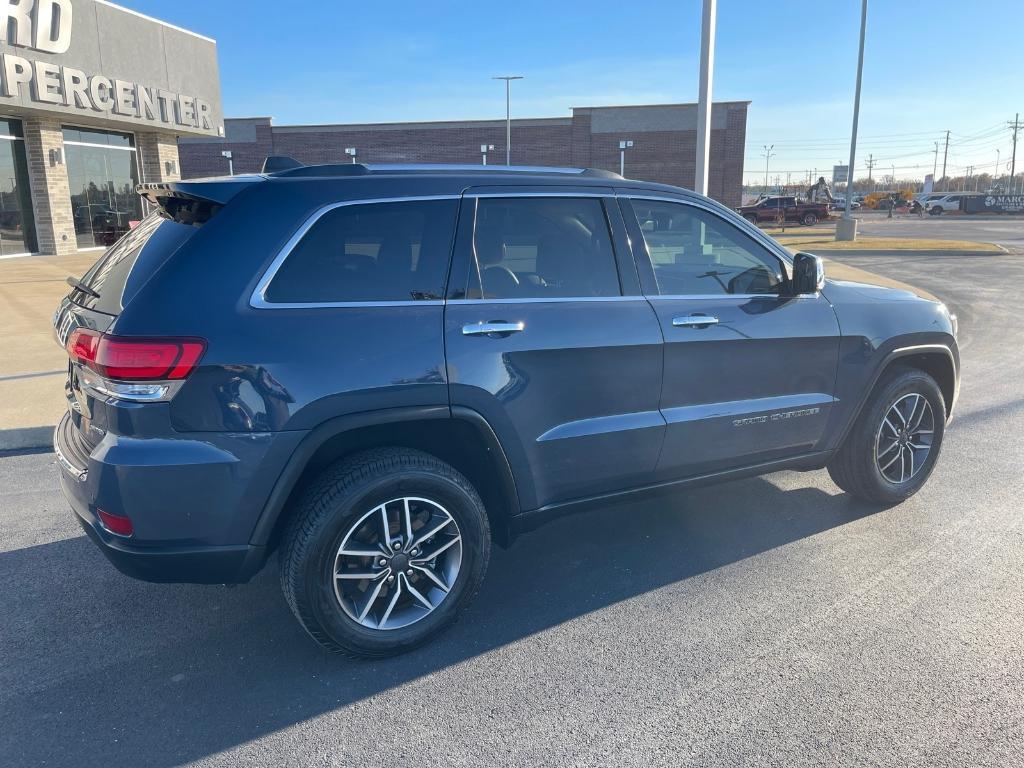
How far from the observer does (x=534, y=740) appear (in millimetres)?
2639

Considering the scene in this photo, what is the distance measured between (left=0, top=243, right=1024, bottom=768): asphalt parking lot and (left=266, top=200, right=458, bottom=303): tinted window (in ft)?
4.87

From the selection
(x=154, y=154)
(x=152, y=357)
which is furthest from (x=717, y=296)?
(x=154, y=154)

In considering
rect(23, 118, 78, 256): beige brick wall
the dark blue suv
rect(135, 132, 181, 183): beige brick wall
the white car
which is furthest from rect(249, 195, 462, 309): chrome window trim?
the white car

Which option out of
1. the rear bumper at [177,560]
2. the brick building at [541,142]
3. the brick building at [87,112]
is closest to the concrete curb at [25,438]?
the rear bumper at [177,560]

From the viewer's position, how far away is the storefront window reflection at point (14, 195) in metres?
18.7

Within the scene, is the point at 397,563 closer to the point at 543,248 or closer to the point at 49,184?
the point at 543,248

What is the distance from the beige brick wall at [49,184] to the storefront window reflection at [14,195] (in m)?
0.15

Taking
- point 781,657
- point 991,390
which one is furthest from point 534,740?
point 991,390

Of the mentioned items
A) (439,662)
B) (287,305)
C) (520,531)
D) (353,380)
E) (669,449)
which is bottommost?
(439,662)

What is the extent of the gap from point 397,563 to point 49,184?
808 inches

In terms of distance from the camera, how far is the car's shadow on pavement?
107 inches

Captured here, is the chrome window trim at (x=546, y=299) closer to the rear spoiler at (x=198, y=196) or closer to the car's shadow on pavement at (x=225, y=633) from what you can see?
the rear spoiler at (x=198, y=196)

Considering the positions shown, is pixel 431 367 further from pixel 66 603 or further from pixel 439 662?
pixel 66 603

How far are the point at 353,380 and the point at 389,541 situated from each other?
691 mm
